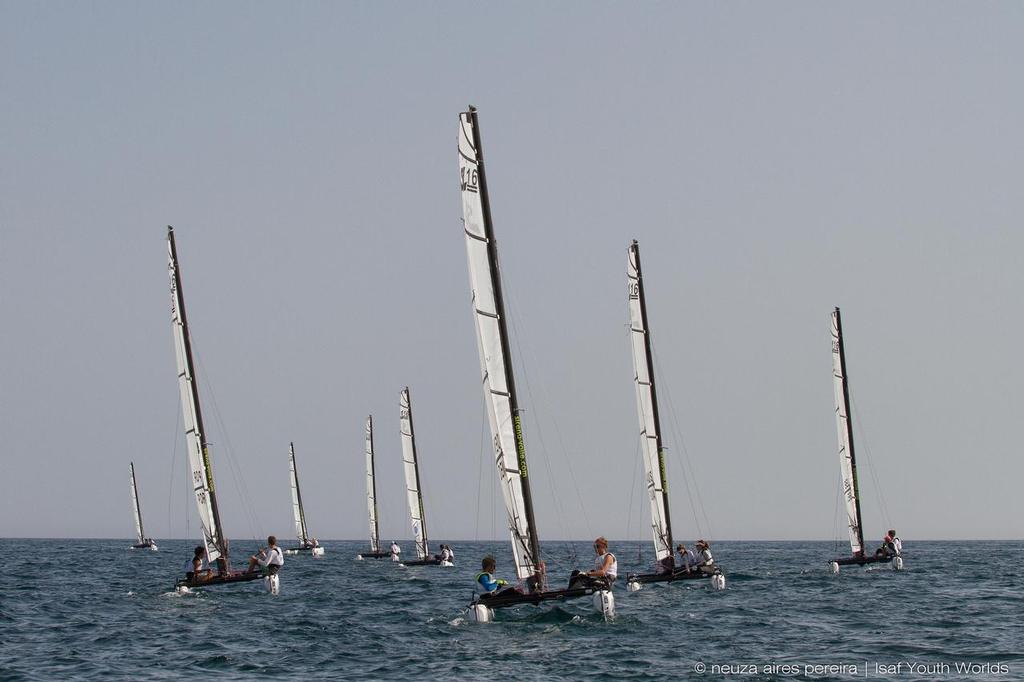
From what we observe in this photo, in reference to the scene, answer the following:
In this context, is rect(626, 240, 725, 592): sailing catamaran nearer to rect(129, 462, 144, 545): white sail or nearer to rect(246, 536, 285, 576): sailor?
rect(246, 536, 285, 576): sailor

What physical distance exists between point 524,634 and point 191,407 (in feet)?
61.9

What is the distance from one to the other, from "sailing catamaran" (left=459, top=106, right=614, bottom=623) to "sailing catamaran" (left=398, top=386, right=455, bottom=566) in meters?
39.9

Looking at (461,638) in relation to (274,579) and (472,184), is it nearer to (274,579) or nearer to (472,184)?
(472,184)

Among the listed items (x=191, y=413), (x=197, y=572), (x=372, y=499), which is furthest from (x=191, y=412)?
(x=372, y=499)

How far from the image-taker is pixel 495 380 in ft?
78.8

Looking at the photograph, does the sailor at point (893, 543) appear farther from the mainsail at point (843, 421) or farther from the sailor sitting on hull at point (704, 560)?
the sailor sitting on hull at point (704, 560)

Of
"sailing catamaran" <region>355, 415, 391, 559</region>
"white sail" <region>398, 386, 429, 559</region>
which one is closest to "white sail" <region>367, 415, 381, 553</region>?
"sailing catamaran" <region>355, 415, 391, 559</region>

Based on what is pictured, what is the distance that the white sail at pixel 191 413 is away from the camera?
37500mm

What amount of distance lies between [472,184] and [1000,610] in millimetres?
16704

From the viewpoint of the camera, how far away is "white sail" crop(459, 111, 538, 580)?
24.0 m

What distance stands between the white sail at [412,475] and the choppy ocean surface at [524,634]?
1083 inches

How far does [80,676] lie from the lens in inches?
730

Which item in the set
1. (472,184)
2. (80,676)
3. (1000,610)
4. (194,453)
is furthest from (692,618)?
(194,453)

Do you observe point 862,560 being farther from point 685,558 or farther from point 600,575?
point 600,575
